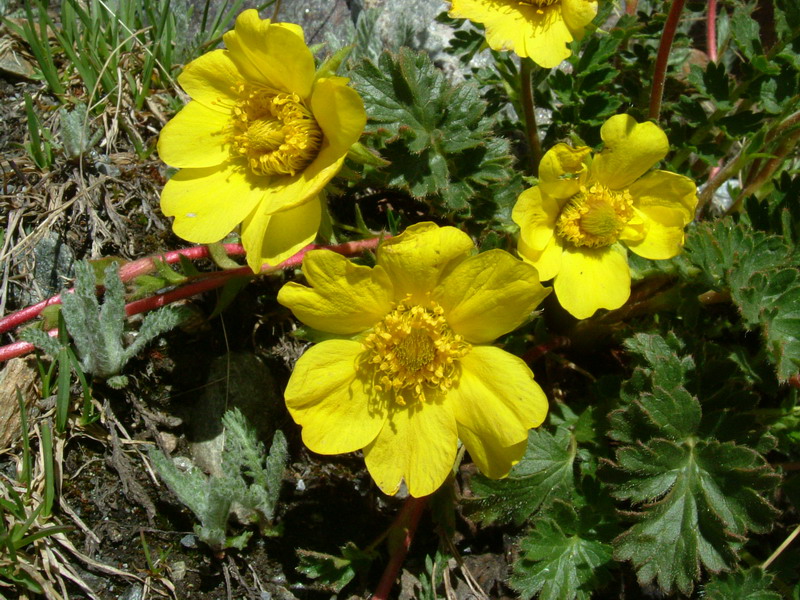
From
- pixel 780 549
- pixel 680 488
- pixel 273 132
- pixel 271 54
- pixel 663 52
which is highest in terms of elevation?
pixel 271 54

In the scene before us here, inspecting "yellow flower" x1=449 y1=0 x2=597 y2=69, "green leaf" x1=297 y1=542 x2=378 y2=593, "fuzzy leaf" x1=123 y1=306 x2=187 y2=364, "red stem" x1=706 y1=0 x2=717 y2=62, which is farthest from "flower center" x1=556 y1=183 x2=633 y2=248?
"red stem" x1=706 y1=0 x2=717 y2=62

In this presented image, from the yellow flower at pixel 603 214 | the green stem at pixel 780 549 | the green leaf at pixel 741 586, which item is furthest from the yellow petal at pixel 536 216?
the green stem at pixel 780 549

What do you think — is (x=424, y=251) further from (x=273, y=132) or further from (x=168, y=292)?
(x=168, y=292)

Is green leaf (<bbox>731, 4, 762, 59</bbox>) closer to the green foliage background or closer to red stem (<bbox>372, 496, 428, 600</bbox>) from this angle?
the green foliage background

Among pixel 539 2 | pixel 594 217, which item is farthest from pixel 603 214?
pixel 539 2

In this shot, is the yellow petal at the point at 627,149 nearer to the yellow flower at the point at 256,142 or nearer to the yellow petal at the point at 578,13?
the yellow petal at the point at 578,13
